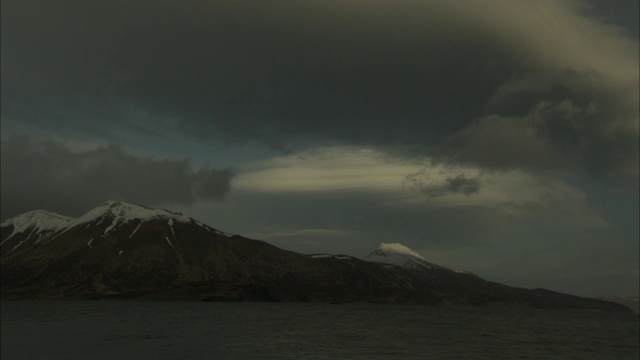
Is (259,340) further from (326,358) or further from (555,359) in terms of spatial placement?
(555,359)

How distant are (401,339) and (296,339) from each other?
72.1 feet

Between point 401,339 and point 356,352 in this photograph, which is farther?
point 401,339

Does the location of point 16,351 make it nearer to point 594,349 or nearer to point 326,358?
point 326,358

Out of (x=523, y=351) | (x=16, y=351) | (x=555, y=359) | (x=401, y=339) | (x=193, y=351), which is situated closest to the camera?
(x=16, y=351)

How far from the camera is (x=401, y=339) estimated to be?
110 meters

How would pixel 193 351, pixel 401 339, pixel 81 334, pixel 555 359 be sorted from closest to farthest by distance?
pixel 193 351 < pixel 555 359 < pixel 81 334 < pixel 401 339

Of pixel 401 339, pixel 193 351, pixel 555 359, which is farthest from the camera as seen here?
pixel 401 339

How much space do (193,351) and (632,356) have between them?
69.2 m

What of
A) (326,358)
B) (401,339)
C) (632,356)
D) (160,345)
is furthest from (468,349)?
(160,345)

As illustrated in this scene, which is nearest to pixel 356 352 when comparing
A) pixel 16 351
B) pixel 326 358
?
pixel 326 358

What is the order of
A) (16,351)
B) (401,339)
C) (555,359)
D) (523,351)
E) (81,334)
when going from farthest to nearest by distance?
1. (401,339)
2. (81,334)
3. (523,351)
4. (555,359)
5. (16,351)

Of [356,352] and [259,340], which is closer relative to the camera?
[356,352]

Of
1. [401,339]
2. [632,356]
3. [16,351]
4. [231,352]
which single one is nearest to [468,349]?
[401,339]

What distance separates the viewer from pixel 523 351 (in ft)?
306
